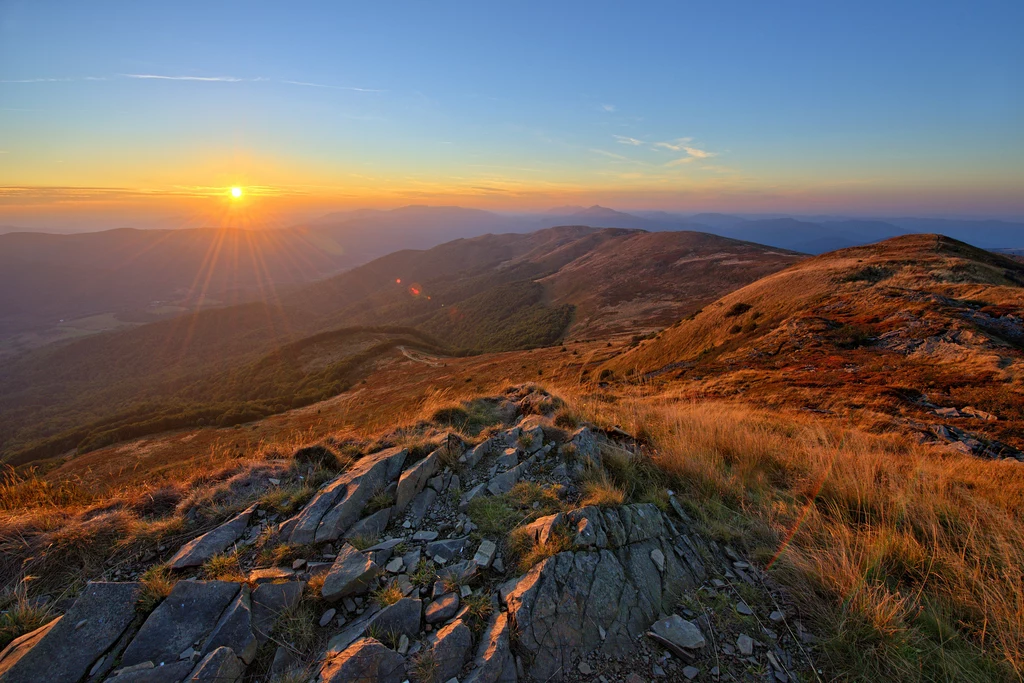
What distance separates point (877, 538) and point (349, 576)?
5.19 m

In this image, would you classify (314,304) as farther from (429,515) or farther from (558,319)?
(429,515)

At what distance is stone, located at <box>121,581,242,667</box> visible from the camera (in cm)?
314

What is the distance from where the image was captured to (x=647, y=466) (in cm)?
546

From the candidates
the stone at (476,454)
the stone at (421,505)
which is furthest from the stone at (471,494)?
the stone at (476,454)

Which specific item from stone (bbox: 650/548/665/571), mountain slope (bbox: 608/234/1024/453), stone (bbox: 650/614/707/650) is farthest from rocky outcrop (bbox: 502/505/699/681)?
mountain slope (bbox: 608/234/1024/453)

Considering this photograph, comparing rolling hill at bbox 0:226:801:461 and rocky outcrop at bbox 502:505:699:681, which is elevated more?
rocky outcrop at bbox 502:505:699:681

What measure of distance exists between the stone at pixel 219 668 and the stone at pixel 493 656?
181 cm

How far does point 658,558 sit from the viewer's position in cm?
382

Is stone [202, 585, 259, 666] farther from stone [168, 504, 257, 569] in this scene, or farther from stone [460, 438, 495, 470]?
stone [460, 438, 495, 470]

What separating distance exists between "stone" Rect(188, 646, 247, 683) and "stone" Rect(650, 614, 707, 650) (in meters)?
3.31

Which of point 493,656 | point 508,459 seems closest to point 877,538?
point 493,656

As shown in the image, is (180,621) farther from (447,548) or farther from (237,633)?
(447,548)

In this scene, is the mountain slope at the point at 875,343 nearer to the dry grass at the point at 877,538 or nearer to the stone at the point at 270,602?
the dry grass at the point at 877,538

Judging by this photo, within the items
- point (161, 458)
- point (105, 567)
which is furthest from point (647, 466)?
point (161, 458)
